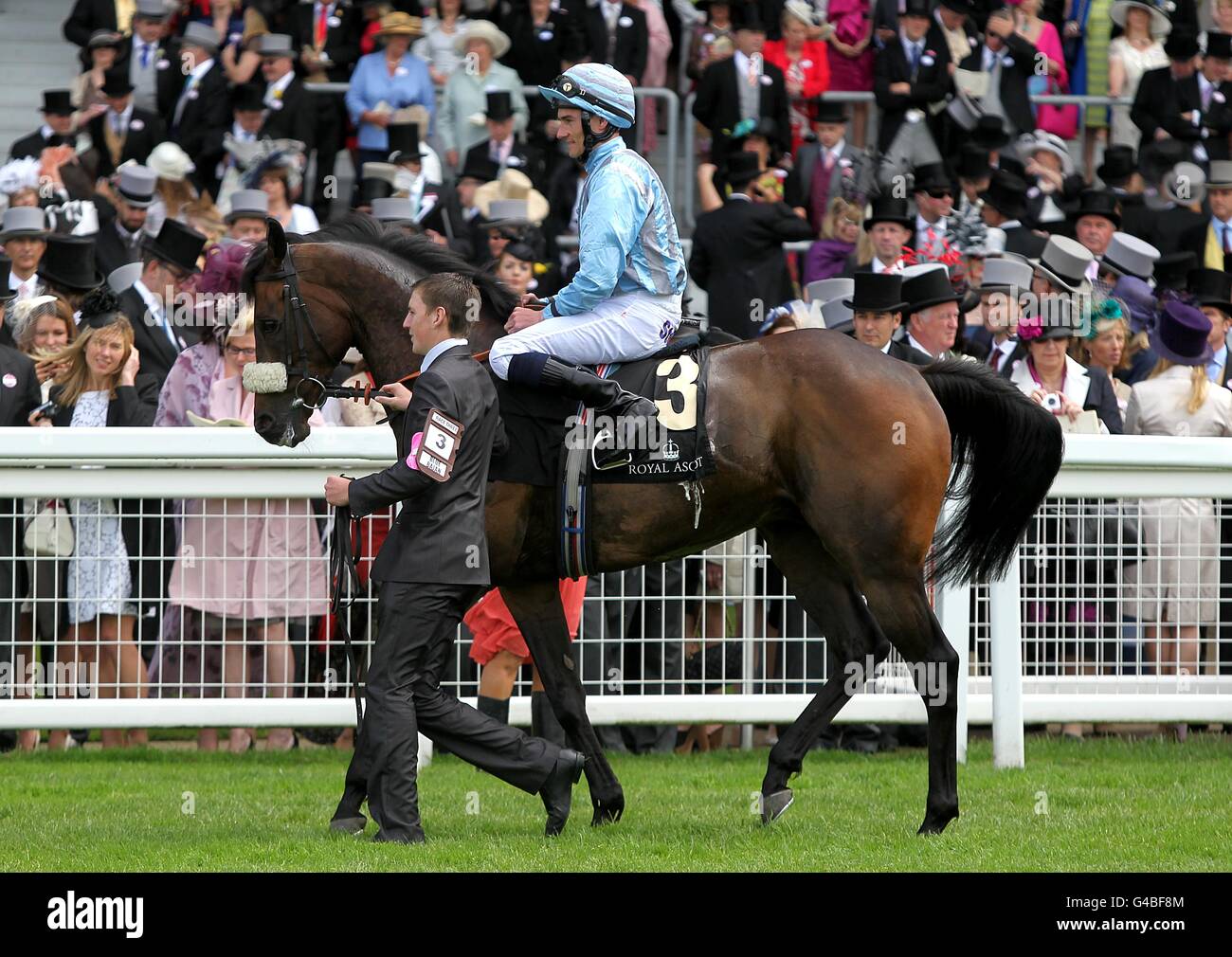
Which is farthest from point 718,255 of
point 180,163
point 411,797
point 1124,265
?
point 411,797

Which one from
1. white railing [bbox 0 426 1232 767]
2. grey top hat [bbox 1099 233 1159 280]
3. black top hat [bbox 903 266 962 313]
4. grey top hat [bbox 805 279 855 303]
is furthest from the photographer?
grey top hat [bbox 1099 233 1159 280]

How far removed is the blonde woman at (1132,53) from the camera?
1450 cm

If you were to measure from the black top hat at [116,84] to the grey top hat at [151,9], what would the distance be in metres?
0.83

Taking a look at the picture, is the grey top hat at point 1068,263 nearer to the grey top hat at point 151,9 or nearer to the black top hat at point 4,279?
the black top hat at point 4,279

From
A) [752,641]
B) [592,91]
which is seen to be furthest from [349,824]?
[592,91]

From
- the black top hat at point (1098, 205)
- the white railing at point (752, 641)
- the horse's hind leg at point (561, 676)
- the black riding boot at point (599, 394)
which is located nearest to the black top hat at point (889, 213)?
the black top hat at point (1098, 205)

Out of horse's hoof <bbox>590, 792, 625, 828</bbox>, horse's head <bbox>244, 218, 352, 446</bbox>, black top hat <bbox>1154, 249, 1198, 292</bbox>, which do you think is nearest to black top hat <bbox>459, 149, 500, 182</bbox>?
black top hat <bbox>1154, 249, 1198, 292</bbox>

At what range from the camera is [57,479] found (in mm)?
6973

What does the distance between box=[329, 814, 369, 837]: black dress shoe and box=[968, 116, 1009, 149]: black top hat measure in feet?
28.0

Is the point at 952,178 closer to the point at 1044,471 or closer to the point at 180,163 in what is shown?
the point at 180,163

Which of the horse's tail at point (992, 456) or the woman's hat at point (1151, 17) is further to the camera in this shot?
the woman's hat at point (1151, 17)

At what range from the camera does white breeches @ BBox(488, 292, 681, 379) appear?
603 centimetres

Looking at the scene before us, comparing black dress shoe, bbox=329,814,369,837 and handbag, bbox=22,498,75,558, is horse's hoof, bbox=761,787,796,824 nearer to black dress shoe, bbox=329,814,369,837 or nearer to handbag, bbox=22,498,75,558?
black dress shoe, bbox=329,814,369,837

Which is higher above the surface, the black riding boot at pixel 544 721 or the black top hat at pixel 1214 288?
the black top hat at pixel 1214 288
